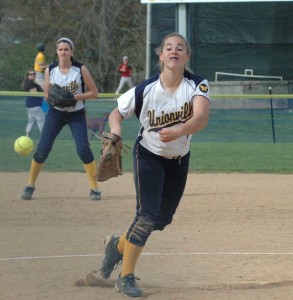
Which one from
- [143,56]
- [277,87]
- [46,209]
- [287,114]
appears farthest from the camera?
[143,56]

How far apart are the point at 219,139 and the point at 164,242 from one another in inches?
339

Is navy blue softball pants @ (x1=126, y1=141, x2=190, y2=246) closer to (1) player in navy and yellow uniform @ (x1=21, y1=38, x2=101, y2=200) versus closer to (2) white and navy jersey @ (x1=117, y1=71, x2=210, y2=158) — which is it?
(2) white and navy jersey @ (x1=117, y1=71, x2=210, y2=158)

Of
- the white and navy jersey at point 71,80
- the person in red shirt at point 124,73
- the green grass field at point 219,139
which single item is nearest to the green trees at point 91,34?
the person in red shirt at point 124,73

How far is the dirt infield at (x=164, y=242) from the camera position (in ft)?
19.1

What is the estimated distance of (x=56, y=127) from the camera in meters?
9.54

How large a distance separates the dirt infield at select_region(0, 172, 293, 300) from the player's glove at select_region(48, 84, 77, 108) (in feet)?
3.64

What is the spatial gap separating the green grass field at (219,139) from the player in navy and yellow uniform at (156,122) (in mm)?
7952

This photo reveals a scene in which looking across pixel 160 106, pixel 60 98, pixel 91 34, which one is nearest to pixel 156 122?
pixel 160 106

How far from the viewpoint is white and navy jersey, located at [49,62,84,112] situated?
31.0ft

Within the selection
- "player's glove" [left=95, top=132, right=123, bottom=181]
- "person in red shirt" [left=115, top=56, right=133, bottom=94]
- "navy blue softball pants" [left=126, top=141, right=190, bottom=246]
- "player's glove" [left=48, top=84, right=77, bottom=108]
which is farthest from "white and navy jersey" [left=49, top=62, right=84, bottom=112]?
"person in red shirt" [left=115, top=56, right=133, bottom=94]

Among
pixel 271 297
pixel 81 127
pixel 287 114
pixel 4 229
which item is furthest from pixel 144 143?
pixel 287 114

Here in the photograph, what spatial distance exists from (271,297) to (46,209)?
4.25 meters

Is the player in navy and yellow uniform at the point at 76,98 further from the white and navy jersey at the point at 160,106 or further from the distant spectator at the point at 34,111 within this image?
the distant spectator at the point at 34,111

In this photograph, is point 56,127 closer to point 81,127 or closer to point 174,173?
point 81,127
